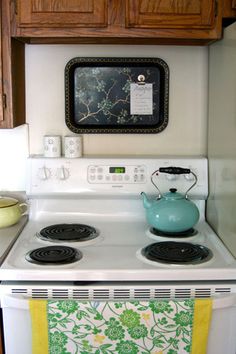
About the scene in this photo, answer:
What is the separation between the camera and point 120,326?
4.91ft

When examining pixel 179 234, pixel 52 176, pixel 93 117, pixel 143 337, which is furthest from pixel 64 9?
pixel 143 337

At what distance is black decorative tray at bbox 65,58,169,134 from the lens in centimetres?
214

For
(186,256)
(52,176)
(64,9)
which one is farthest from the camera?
(52,176)

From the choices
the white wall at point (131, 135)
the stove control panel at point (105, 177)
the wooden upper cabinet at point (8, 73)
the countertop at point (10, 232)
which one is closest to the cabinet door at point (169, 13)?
the white wall at point (131, 135)

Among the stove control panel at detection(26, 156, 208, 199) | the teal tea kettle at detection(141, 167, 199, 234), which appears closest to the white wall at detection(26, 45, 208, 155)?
the stove control panel at detection(26, 156, 208, 199)

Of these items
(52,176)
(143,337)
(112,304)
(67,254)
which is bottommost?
(143,337)

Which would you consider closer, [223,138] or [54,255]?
[54,255]

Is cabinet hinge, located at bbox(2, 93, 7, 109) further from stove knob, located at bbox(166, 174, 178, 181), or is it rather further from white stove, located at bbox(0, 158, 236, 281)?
stove knob, located at bbox(166, 174, 178, 181)

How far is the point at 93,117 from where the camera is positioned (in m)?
2.18

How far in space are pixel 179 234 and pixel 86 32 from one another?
0.90 meters

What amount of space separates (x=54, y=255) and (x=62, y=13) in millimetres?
937

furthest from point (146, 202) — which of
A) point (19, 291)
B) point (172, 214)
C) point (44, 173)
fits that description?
point (19, 291)

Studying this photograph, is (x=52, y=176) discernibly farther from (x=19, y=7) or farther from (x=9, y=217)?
(x=19, y=7)

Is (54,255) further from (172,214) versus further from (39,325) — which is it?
(172,214)
